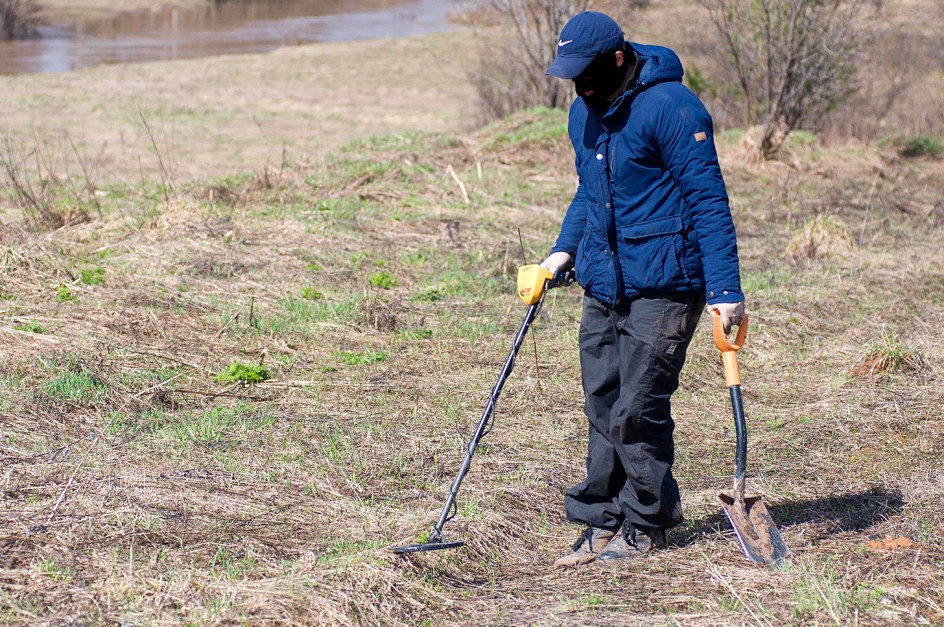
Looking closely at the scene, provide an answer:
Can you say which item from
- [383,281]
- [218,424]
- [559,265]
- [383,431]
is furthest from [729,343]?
[383,281]

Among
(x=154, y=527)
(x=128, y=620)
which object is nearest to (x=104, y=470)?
(x=154, y=527)

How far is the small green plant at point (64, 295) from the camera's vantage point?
6.69 meters

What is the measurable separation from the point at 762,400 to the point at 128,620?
387cm

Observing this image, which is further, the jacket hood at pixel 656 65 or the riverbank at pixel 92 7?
the riverbank at pixel 92 7

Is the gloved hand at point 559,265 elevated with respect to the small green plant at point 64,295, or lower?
elevated

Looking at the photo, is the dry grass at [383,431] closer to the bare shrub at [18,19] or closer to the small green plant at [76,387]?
the small green plant at [76,387]

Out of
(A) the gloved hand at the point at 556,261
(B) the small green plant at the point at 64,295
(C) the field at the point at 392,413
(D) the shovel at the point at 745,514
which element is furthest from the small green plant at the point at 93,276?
(D) the shovel at the point at 745,514

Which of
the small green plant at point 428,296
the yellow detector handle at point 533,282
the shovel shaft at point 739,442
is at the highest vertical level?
the yellow detector handle at point 533,282

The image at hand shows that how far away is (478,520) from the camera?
411 cm

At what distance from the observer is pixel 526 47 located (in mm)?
15242

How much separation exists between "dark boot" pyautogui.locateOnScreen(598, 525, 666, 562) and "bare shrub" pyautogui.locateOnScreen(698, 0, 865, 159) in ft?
34.4

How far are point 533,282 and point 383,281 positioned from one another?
3.87 metres

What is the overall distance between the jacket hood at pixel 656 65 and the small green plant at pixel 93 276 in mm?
4770

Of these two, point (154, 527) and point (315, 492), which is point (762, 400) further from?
point (154, 527)
